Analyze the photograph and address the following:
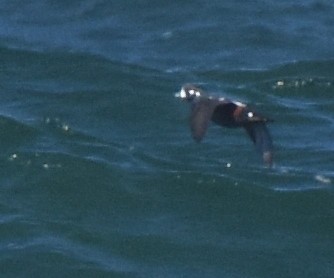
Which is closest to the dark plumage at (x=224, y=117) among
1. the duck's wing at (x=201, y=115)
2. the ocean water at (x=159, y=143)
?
the duck's wing at (x=201, y=115)

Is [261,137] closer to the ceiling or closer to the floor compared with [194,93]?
closer to the floor

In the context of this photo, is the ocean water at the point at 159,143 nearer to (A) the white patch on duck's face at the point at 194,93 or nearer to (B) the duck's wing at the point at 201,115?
(A) the white patch on duck's face at the point at 194,93

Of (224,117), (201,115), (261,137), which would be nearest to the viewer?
(201,115)

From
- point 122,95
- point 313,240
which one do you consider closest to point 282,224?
point 313,240

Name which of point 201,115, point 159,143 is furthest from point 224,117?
point 159,143

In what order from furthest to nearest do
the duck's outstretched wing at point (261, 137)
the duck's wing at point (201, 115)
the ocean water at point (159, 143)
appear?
the ocean water at point (159, 143) < the duck's outstretched wing at point (261, 137) < the duck's wing at point (201, 115)

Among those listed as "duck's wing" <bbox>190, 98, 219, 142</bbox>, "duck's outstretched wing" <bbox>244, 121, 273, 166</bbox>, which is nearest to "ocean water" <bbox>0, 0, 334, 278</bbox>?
"duck's outstretched wing" <bbox>244, 121, 273, 166</bbox>

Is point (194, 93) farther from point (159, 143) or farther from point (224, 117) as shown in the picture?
point (159, 143)
